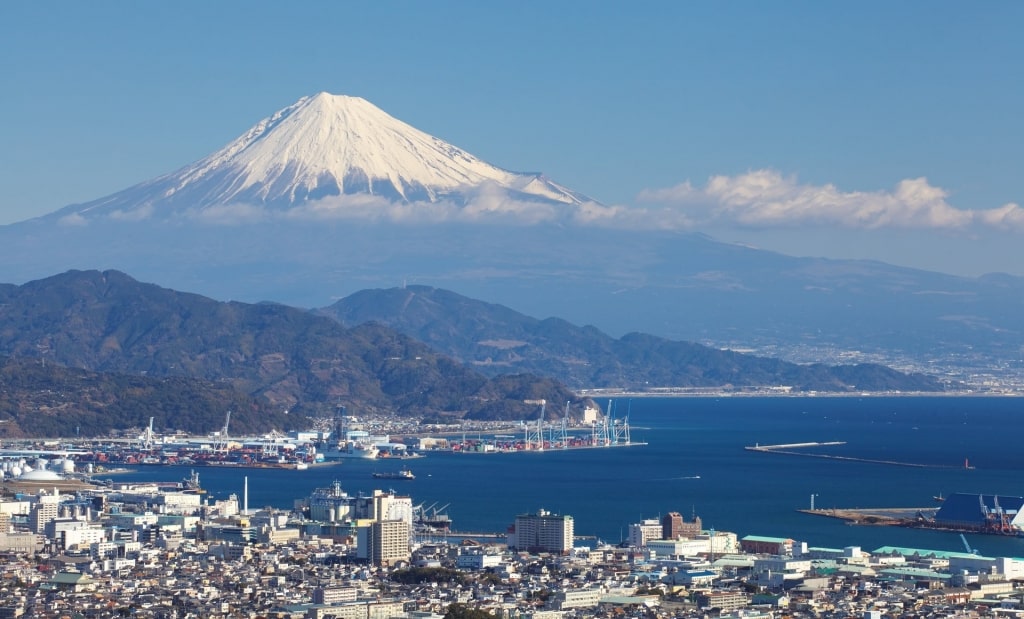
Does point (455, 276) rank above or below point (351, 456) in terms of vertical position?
above

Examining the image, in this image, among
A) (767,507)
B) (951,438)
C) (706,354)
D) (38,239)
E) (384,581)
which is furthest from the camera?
(38,239)

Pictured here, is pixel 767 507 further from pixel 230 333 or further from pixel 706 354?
pixel 706 354

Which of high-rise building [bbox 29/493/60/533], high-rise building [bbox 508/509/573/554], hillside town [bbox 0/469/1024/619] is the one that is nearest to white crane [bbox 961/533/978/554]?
hillside town [bbox 0/469/1024/619]

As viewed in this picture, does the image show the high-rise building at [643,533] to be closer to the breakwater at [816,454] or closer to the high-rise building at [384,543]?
the high-rise building at [384,543]

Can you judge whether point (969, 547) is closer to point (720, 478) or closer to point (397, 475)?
point (720, 478)

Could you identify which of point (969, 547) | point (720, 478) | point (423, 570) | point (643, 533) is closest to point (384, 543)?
point (423, 570)

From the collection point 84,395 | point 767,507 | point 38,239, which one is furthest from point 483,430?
point 38,239
